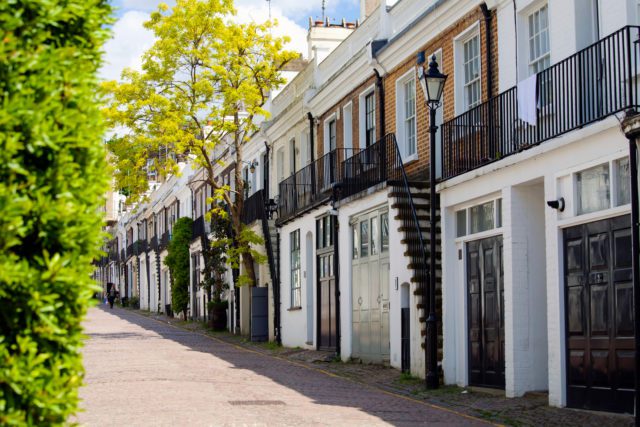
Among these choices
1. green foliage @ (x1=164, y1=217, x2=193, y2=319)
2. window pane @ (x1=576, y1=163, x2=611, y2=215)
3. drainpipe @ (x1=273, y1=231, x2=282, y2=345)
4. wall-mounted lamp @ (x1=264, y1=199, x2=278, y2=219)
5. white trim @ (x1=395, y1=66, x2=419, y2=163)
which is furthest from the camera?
green foliage @ (x1=164, y1=217, x2=193, y2=319)

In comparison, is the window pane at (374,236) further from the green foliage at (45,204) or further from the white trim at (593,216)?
the green foliage at (45,204)

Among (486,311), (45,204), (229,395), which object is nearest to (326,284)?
(486,311)

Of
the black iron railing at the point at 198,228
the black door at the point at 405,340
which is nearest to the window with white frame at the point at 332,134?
the black door at the point at 405,340

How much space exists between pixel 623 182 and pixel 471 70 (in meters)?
6.75

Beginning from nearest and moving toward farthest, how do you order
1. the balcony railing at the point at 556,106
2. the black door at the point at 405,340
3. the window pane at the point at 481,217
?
1. the balcony railing at the point at 556,106
2. the window pane at the point at 481,217
3. the black door at the point at 405,340

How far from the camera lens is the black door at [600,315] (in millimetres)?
11820

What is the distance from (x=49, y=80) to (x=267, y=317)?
84.9 feet

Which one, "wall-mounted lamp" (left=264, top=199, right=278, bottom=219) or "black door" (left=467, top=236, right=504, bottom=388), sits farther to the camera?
"wall-mounted lamp" (left=264, top=199, right=278, bottom=219)

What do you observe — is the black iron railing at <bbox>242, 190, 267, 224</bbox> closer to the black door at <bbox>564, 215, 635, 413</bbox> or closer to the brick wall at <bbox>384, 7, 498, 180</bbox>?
the brick wall at <bbox>384, 7, 498, 180</bbox>

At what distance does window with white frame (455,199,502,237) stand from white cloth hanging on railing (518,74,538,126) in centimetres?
157

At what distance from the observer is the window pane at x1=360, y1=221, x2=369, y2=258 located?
2122 cm

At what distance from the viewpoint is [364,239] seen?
21.4 m

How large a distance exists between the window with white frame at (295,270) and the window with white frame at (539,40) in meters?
12.4

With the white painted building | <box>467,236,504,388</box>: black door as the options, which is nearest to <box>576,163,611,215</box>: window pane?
the white painted building
